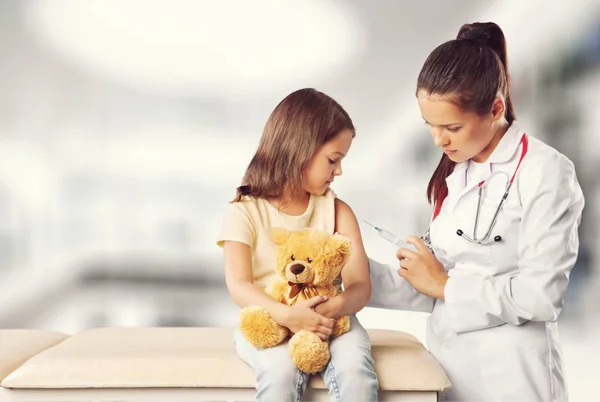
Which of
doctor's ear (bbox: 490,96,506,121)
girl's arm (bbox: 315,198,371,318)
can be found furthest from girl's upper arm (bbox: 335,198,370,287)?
doctor's ear (bbox: 490,96,506,121)

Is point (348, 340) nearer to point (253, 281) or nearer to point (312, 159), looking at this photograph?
point (253, 281)

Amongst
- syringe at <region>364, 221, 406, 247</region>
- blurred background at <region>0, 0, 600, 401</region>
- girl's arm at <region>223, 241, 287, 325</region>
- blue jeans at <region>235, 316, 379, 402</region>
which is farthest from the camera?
blurred background at <region>0, 0, 600, 401</region>

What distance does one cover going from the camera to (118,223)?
330 centimetres

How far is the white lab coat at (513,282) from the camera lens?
1.77 meters

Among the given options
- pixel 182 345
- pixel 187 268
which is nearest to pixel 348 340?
pixel 182 345

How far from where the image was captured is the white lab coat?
5.80 ft

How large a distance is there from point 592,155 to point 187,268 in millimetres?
1817

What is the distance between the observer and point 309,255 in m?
1.76

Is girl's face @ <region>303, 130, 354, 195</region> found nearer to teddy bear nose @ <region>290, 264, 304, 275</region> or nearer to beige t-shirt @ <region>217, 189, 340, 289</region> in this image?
beige t-shirt @ <region>217, 189, 340, 289</region>

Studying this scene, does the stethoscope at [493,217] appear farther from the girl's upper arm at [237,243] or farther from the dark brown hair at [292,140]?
the girl's upper arm at [237,243]

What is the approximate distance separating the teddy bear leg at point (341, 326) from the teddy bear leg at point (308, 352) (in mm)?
73

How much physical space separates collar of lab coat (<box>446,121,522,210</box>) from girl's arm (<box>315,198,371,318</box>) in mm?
282

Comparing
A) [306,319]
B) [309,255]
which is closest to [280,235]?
[309,255]

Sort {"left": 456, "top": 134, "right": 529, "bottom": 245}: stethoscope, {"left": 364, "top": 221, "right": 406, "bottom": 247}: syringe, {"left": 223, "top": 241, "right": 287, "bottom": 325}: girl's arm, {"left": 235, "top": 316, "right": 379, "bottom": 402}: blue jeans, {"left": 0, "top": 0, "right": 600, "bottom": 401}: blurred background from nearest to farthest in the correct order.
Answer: {"left": 235, "top": 316, "right": 379, "bottom": 402}: blue jeans < {"left": 223, "top": 241, "right": 287, "bottom": 325}: girl's arm < {"left": 456, "top": 134, "right": 529, "bottom": 245}: stethoscope < {"left": 364, "top": 221, "right": 406, "bottom": 247}: syringe < {"left": 0, "top": 0, "right": 600, "bottom": 401}: blurred background
